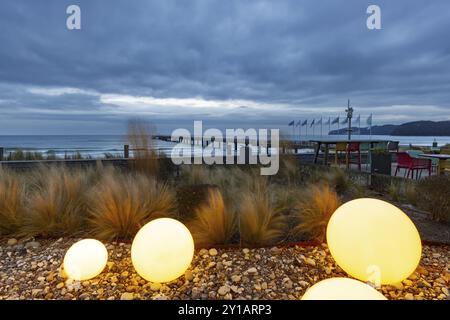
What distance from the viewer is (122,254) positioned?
267cm

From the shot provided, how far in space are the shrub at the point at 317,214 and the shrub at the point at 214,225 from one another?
750 mm

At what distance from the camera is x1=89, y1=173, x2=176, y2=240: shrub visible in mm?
2975

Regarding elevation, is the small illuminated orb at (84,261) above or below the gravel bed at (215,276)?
above

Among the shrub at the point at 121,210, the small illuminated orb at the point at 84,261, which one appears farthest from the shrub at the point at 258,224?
the small illuminated orb at the point at 84,261

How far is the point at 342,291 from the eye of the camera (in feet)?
4.30

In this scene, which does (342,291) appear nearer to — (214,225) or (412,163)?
(214,225)

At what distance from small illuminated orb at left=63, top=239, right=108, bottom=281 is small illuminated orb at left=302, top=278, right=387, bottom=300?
1.71m

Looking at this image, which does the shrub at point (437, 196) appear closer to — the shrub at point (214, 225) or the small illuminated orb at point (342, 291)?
the shrub at point (214, 225)

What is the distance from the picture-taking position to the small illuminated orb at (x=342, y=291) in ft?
4.30

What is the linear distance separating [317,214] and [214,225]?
3.84ft

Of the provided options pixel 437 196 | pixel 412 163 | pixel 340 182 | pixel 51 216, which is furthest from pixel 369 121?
pixel 51 216

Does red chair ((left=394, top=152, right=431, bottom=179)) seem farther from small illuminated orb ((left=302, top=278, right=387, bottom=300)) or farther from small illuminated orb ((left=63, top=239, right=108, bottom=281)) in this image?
small illuminated orb ((left=63, top=239, right=108, bottom=281))
